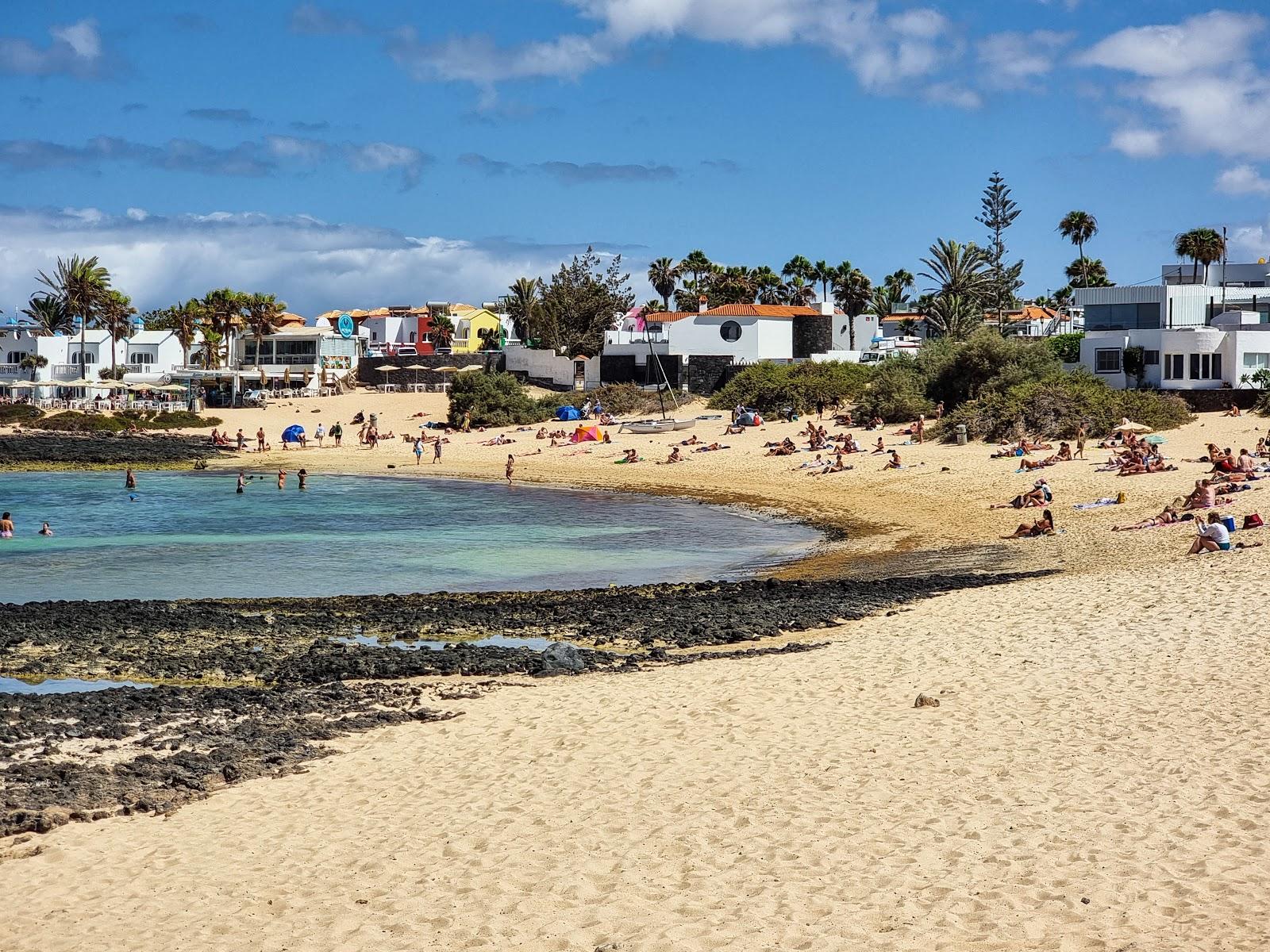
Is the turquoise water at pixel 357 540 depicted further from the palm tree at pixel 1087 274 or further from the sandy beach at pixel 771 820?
the palm tree at pixel 1087 274

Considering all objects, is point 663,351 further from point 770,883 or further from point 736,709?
point 770,883

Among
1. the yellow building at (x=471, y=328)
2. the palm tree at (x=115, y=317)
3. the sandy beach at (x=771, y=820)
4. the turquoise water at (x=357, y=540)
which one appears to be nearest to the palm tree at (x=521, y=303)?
the yellow building at (x=471, y=328)

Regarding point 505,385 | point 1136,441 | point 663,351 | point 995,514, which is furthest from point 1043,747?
point 663,351

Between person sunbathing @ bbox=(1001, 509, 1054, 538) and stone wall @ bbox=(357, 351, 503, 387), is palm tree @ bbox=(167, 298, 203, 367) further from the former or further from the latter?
person sunbathing @ bbox=(1001, 509, 1054, 538)

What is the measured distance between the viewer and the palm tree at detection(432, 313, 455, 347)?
3912 inches

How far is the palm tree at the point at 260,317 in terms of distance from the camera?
8476 centimetres

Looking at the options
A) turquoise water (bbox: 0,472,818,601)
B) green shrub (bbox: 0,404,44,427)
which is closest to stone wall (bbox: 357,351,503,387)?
green shrub (bbox: 0,404,44,427)

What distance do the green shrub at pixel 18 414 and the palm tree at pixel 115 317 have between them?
1328cm

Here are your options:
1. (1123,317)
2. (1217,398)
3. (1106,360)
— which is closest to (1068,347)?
(1106,360)

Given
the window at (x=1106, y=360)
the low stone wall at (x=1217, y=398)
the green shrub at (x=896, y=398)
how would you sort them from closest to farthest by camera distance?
the low stone wall at (x=1217, y=398) → the green shrub at (x=896, y=398) → the window at (x=1106, y=360)

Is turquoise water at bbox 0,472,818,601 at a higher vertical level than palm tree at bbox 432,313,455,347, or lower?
lower

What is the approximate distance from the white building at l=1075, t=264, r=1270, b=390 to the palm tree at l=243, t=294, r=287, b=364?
5167 cm

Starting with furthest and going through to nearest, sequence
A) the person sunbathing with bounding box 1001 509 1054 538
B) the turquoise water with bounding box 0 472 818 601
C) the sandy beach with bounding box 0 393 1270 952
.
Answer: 1. the person sunbathing with bounding box 1001 509 1054 538
2. the turquoise water with bounding box 0 472 818 601
3. the sandy beach with bounding box 0 393 1270 952

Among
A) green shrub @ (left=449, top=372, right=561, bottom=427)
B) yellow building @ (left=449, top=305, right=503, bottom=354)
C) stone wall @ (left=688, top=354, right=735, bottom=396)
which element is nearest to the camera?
green shrub @ (left=449, top=372, right=561, bottom=427)
